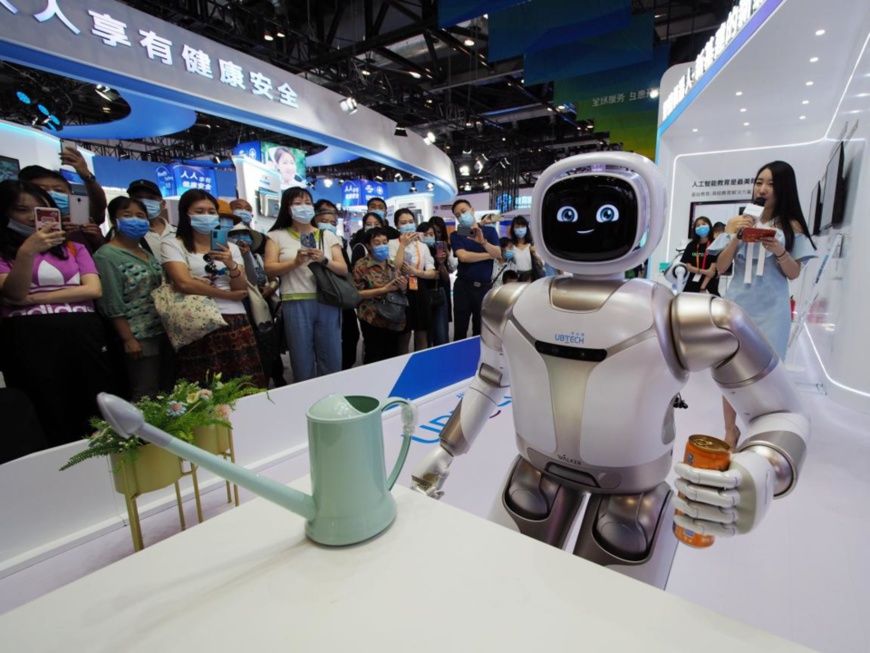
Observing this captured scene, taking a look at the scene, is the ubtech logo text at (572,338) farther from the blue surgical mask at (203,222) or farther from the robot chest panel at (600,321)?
the blue surgical mask at (203,222)

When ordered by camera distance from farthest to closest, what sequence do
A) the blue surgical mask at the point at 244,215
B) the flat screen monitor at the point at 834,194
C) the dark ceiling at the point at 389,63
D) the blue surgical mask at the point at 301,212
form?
the dark ceiling at the point at 389,63, the flat screen monitor at the point at 834,194, the blue surgical mask at the point at 244,215, the blue surgical mask at the point at 301,212

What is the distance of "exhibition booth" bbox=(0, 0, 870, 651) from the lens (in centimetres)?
52

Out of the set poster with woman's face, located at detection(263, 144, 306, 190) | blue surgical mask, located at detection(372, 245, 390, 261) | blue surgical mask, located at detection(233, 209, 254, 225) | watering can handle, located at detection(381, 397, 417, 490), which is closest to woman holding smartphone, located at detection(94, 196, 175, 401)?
blue surgical mask, located at detection(233, 209, 254, 225)

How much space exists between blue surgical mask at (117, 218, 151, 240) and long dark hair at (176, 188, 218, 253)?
0.46 feet

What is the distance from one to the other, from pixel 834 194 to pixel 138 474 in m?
5.24

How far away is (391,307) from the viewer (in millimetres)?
3289

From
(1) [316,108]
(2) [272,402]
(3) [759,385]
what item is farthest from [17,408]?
(1) [316,108]

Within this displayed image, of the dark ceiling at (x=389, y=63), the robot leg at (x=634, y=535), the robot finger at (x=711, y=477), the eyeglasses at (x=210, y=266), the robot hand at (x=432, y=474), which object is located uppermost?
the dark ceiling at (x=389, y=63)

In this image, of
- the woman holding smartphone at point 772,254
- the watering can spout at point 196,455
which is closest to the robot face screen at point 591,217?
the watering can spout at point 196,455

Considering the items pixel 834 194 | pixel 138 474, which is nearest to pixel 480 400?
pixel 138 474

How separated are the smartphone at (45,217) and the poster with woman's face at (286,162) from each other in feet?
24.2

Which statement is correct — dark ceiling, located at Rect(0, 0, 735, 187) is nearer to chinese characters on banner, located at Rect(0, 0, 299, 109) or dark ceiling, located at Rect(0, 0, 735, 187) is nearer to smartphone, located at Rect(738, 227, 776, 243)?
chinese characters on banner, located at Rect(0, 0, 299, 109)

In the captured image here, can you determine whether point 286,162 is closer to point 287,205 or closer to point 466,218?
point 466,218

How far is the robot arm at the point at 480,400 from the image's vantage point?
3.63 feet
